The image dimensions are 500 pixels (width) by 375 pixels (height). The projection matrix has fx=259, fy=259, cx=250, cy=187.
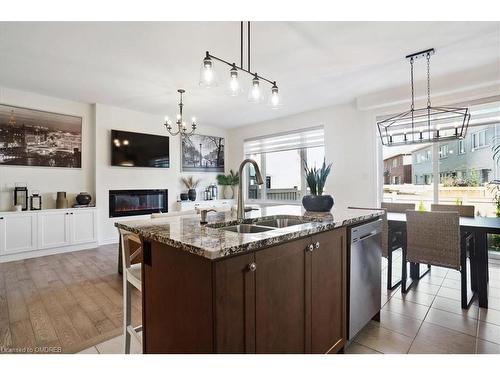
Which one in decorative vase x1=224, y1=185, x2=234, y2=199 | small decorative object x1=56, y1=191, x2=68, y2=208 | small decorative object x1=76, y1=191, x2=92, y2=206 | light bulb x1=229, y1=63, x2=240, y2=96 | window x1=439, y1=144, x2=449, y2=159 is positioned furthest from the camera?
decorative vase x1=224, y1=185, x2=234, y2=199

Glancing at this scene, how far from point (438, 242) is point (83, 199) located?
5022 millimetres

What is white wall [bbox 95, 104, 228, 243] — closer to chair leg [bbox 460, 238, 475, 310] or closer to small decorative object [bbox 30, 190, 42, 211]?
small decorative object [bbox 30, 190, 42, 211]

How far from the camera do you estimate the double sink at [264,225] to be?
66.6 inches

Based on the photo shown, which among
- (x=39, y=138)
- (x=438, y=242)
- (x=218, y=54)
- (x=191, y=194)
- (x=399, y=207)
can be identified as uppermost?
(x=218, y=54)

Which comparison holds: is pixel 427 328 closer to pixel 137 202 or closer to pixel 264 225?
pixel 264 225

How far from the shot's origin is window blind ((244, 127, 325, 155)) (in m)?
5.35

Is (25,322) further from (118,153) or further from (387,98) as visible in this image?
(387,98)

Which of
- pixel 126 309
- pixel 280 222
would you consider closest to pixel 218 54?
pixel 280 222

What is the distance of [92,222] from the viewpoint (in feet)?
14.6

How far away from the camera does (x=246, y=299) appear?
1.03 meters

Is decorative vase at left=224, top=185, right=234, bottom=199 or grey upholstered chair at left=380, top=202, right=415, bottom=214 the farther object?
decorative vase at left=224, top=185, right=234, bottom=199

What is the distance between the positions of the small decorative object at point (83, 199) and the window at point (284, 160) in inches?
125

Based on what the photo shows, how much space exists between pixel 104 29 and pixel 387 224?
3.39m

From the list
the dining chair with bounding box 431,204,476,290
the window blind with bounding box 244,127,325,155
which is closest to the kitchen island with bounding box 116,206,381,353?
the dining chair with bounding box 431,204,476,290
